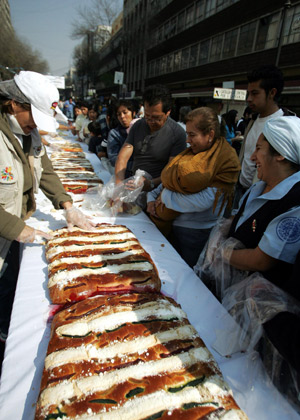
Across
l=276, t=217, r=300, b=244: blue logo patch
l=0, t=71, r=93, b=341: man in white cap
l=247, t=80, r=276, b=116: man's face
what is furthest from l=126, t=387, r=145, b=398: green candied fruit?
l=247, t=80, r=276, b=116: man's face

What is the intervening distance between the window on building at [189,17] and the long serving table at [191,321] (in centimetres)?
2459

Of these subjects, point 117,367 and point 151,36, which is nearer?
point 117,367

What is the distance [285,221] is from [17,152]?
170 cm

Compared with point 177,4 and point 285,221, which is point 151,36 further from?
point 285,221

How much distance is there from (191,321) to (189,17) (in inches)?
1013

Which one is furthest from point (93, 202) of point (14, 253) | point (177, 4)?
point (177, 4)

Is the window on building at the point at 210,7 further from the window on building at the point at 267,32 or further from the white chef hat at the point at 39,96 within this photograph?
the white chef hat at the point at 39,96

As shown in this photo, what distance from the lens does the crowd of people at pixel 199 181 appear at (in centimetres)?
120

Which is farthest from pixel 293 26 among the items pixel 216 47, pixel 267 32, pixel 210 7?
pixel 210 7

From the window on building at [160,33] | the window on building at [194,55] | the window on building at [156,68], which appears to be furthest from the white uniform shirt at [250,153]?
the window on building at [160,33]

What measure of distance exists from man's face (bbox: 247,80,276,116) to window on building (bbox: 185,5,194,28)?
22776 mm

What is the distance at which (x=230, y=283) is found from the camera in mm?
1511

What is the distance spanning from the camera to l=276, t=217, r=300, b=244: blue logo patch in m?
1.11

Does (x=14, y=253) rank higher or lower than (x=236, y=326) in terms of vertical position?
lower
